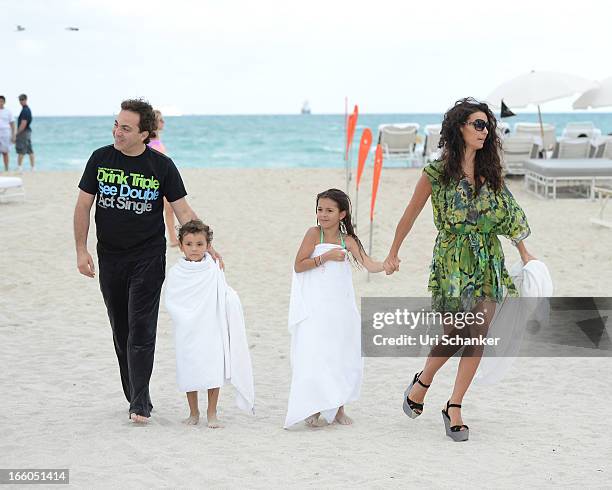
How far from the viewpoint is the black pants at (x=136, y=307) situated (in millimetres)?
4191

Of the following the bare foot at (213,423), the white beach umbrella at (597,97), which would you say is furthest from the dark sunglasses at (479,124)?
the white beach umbrella at (597,97)

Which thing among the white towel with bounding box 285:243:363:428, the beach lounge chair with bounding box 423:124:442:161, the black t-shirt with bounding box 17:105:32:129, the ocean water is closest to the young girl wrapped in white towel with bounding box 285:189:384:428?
the white towel with bounding box 285:243:363:428

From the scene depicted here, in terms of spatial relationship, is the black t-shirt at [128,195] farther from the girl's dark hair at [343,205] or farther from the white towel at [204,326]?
the girl's dark hair at [343,205]

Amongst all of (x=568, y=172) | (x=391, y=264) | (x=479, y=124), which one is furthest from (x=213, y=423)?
(x=568, y=172)

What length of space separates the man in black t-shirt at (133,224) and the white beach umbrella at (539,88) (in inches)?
500

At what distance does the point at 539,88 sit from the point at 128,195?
43.8ft

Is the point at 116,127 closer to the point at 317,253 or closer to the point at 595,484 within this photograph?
the point at 317,253

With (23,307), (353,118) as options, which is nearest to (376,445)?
(23,307)

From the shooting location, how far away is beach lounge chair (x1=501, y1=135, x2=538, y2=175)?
16047mm

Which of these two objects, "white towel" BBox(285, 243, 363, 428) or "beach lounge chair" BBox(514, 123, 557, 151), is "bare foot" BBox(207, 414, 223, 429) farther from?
"beach lounge chair" BBox(514, 123, 557, 151)

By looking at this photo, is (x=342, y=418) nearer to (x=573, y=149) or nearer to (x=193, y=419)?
(x=193, y=419)

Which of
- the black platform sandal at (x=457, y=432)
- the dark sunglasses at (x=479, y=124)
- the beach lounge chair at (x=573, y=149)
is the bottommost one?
the black platform sandal at (x=457, y=432)

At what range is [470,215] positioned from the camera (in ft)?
12.8

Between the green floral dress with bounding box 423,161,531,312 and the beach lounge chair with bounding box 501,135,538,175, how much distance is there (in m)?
12.4
